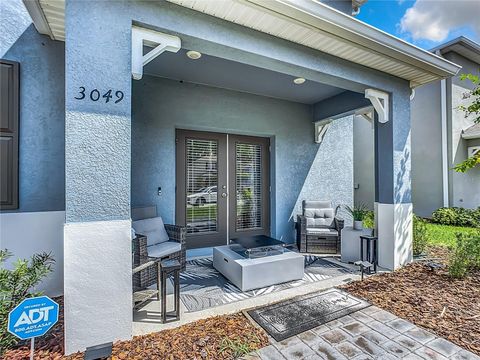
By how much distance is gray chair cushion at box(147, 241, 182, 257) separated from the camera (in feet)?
Answer: 12.6

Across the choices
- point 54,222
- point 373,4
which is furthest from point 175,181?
point 373,4

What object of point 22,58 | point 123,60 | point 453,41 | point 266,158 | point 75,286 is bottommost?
point 75,286

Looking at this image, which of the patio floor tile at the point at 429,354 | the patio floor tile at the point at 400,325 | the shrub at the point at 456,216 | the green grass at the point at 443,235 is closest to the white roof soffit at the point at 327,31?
the patio floor tile at the point at 400,325

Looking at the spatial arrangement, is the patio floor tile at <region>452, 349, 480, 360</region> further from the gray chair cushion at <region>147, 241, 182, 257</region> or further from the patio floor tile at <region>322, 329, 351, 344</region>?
the gray chair cushion at <region>147, 241, 182, 257</region>

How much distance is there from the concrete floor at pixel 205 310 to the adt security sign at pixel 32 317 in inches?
34.1

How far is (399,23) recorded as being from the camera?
634cm

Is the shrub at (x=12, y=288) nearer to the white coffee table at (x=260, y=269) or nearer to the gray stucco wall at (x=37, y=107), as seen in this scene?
the gray stucco wall at (x=37, y=107)

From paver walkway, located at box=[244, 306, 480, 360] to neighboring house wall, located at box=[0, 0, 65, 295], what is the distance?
9.68 ft

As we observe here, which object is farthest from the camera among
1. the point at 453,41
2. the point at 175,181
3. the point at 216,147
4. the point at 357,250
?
the point at 453,41

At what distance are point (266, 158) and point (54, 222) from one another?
4.58 m

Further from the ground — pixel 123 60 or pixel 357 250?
pixel 123 60

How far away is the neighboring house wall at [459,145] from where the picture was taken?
928 centimetres

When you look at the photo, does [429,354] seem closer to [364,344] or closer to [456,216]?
[364,344]

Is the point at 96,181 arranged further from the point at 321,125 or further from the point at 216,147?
the point at 321,125
